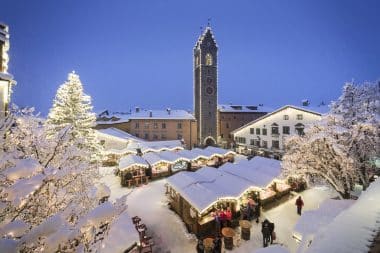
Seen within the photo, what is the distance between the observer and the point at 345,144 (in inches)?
605

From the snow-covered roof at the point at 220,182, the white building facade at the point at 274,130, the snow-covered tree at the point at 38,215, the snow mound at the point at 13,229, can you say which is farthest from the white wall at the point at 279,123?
the snow mound at the point at 13,229

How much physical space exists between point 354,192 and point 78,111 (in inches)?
984

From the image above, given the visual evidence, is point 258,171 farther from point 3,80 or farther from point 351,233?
point 3,80

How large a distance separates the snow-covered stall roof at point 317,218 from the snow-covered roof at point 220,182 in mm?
4795

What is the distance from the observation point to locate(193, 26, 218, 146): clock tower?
47750 mm

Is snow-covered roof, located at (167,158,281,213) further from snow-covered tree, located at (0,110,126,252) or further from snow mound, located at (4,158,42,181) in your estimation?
snow mound, located at (4,158,42,181)

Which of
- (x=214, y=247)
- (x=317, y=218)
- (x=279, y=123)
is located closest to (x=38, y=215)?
(x=214, y=247)

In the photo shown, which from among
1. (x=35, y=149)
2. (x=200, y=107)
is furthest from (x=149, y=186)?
(x=200, y=107)

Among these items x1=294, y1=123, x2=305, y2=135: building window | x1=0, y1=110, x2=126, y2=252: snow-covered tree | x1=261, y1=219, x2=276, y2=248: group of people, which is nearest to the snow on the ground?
x1=261, y1=219, x2=276, y2=248: group of people

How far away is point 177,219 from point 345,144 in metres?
13.2

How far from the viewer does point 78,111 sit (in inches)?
747

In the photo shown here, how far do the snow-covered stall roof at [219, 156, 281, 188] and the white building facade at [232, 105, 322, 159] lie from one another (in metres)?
10.4

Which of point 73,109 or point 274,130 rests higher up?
point 73,109

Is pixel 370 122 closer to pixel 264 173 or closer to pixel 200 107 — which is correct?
pixel 264 173
